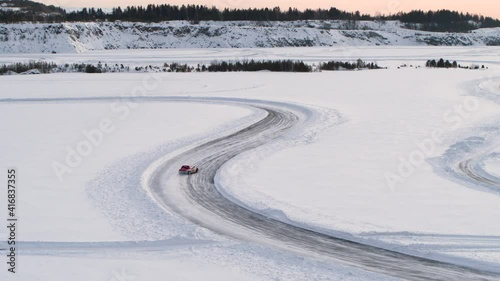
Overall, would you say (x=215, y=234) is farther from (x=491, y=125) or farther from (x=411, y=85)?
(x=411, y=85)

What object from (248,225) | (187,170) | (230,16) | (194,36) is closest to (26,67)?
(187,170)

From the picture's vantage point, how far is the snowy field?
596 inches

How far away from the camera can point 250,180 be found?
23000 mm

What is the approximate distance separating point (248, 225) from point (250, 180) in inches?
204

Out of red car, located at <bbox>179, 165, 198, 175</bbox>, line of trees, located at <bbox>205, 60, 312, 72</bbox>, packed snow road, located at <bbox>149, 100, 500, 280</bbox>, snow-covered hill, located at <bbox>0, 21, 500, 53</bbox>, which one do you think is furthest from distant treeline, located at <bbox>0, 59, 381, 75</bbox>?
red car, located at <bbox>179, 165, 198, 175</bbox>

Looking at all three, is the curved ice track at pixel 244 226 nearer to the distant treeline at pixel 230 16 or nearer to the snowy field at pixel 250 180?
the snowy field at pixel 250 180

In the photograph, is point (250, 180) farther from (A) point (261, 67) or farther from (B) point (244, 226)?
(A) point (261, 67)

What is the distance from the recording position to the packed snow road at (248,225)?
14.6 m

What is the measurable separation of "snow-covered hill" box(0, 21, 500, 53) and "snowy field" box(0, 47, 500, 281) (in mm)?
58052

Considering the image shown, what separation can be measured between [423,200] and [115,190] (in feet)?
36.3

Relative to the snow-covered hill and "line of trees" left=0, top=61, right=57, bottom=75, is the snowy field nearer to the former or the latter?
"line of trees" left=0, top=61, right=57, bottom=75

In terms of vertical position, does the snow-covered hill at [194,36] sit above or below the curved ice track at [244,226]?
above

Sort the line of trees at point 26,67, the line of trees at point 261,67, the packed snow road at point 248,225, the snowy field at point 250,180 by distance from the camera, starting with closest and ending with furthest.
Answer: the packed snow road at point 248,225 < the snowy field at point 250,180 < the line of trees at point 26,67 < the line of trees at point 261,67

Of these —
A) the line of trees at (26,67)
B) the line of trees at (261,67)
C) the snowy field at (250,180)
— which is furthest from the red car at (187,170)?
the line of trees at (26,67)
